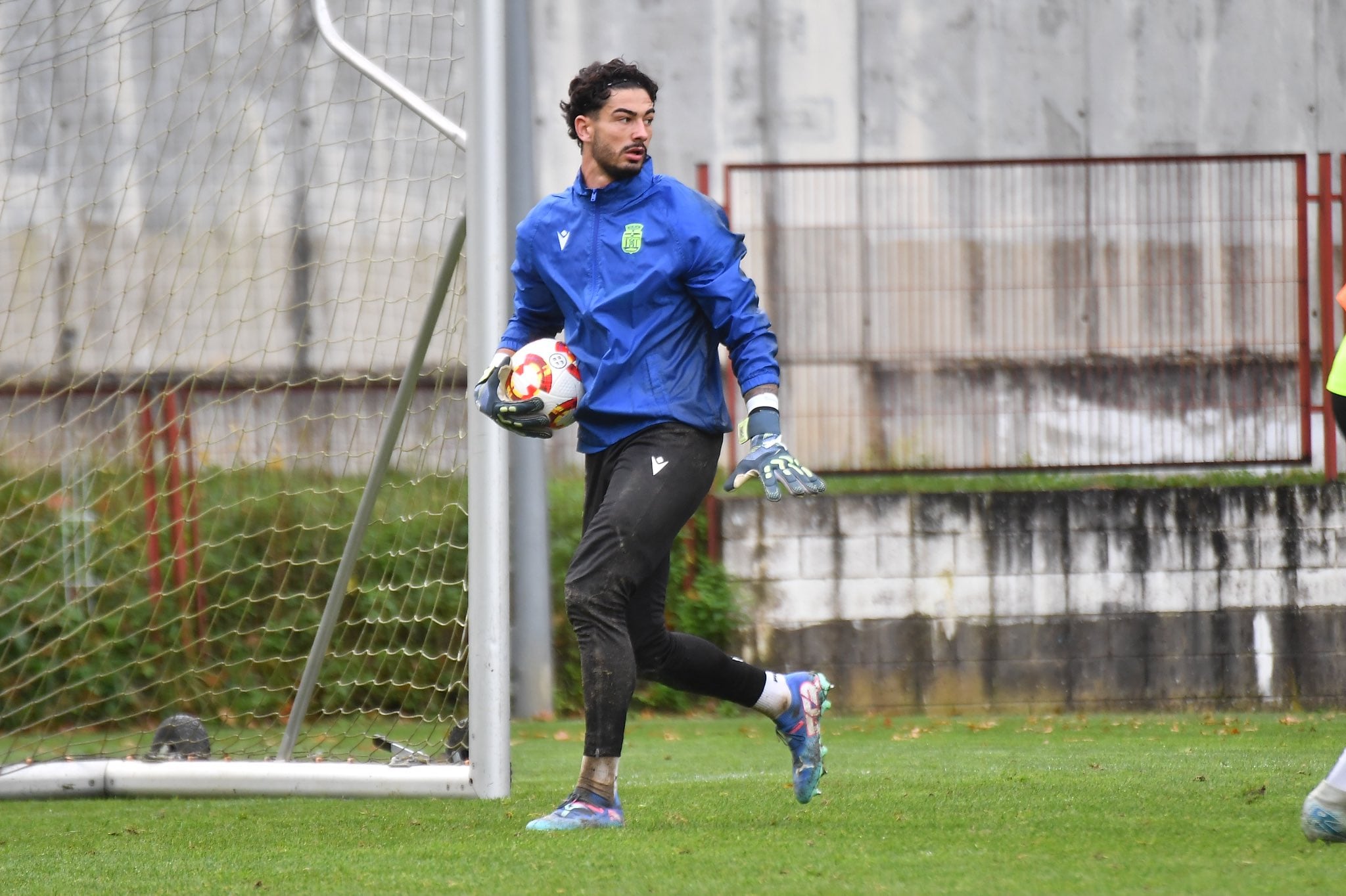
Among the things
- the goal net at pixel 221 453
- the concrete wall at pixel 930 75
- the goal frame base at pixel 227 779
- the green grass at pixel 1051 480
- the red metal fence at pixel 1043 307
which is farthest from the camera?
the concrete wall at pixel 930 75

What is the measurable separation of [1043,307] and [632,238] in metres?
6.43

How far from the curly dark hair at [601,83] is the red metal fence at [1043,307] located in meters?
5.53

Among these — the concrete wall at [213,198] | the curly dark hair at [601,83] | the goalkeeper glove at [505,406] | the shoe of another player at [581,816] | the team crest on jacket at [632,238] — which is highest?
the concrete wall at [213,198]

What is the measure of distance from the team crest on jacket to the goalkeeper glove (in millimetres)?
490

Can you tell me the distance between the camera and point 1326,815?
3826mm

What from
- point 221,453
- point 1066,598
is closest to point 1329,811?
point 1066,598

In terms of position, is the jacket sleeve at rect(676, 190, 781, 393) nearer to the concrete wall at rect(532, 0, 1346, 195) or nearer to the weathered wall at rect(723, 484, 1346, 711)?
the weathered wall at rect(723, 484, 1346, 711)

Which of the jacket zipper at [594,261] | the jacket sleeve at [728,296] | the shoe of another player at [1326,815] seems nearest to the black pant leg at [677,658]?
the jacket sleeve at [728,296]

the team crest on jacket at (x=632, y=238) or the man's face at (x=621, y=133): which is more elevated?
the man's face at (x=621, y=133)

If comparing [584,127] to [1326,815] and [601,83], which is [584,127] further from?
[1326,815]

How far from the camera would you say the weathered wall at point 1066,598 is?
32.1 ft

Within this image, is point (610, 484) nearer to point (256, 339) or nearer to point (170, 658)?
point (170, 658)

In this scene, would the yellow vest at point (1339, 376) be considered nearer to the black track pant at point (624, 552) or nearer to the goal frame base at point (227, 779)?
the black track pant at point (624, 552)

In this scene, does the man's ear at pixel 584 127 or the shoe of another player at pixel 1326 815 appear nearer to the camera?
the shoe of another player at pixel 1326 815
